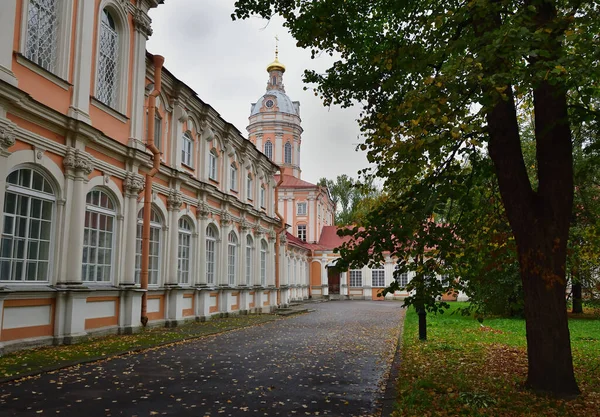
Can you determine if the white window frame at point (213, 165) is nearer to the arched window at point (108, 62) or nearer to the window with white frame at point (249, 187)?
the window with white frame at point (249, 187)

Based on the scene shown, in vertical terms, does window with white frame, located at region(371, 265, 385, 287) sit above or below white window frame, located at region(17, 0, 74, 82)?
below

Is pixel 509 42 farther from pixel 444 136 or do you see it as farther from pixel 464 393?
pixel 464 393

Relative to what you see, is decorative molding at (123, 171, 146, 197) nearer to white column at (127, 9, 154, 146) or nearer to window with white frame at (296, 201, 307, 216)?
white column at (127, 9, 154, 146)

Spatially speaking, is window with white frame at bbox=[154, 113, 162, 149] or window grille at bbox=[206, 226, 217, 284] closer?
window with white frame at bbox=[154, 113, 162, 149]

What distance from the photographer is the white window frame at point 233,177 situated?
75.7 ft

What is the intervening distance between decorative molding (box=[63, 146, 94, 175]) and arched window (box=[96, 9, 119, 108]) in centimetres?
193

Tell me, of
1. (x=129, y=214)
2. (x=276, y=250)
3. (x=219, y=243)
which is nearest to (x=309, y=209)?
(x=276, y=250)

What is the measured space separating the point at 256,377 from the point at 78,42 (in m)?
8.81

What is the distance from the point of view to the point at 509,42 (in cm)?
496

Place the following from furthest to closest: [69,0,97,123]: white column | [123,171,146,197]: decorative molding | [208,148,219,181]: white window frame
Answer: [208,148,219,181]: white window frame < [123,171,146,197]: decorative molding < [69,0,97,123]: white column

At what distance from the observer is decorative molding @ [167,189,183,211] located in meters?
16.8

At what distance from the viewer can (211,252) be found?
67.9ft

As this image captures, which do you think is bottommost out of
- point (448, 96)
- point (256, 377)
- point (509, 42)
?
point (256, 377)

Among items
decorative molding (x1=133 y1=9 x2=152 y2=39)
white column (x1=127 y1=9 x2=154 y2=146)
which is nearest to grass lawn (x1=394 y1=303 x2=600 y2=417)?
white column (x1=127 y1=9 x2=154 y2=146)
